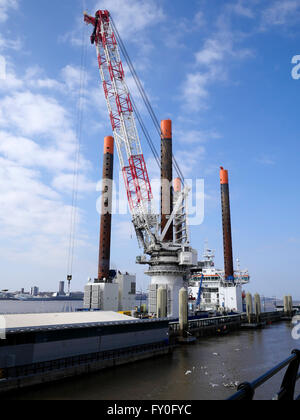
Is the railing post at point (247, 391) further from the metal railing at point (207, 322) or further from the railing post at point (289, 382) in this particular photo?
the metal railing at point (207, 322)

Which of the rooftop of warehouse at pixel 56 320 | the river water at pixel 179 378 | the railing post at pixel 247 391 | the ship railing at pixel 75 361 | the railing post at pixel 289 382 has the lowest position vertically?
the river water at pixel 179 378

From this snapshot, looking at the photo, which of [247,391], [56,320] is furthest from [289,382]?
[56,320]

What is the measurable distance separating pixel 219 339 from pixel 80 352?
33.4 metres

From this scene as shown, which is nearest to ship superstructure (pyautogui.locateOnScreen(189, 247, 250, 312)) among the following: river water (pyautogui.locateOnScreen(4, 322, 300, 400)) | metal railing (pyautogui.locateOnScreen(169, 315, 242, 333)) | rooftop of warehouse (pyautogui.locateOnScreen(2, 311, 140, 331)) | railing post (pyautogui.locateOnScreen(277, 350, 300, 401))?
metal railing (pyautogui.locateOnScreen(169, 315, 242, 333))

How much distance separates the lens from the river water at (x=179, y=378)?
80.9 ft

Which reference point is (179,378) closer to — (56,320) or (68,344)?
(68,344)

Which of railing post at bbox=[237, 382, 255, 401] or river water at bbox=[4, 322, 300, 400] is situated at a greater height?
railing post at bbox=[237, 382, 255, 401]

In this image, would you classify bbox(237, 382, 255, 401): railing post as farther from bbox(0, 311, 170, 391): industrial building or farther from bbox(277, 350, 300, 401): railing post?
bbox(0, 311, 170, 391): industrial building

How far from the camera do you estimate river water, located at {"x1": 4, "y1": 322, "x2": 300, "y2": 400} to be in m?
24.7

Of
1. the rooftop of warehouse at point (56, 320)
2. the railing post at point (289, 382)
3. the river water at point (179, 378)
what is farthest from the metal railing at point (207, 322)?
the railing post at point (289, 382)

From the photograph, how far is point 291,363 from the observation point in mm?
5387

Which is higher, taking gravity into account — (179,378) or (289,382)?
(289,382)

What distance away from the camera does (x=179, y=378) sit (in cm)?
2983
